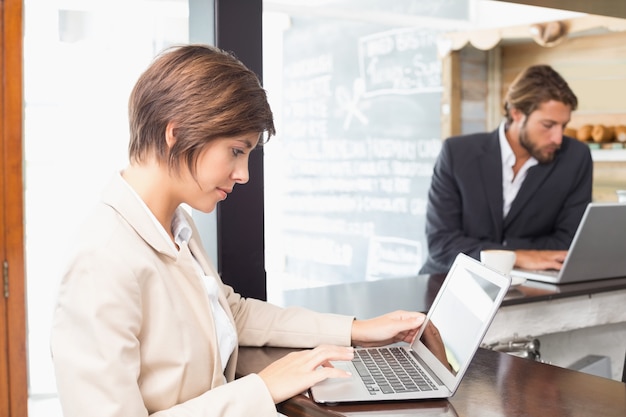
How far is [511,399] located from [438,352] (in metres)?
0.18

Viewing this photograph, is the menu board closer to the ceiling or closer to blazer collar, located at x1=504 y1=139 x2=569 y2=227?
blazer collar, located at x1=504 y1=139 x2=569 y2=227

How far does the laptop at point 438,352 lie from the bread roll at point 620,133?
2.95 metres

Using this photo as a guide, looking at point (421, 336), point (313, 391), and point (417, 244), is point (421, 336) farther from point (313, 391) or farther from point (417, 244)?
point (417, 244)

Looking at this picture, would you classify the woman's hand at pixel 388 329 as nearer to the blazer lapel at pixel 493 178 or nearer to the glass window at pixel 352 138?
the blazer lapel at pixel 493 178

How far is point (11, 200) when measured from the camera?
252 centimetres

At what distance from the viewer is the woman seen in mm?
1182

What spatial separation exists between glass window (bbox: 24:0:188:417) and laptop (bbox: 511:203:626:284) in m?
1.93

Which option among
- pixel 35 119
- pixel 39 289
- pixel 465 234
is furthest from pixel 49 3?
pixel 465 234

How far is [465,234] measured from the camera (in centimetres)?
311

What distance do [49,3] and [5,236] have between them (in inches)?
56.6

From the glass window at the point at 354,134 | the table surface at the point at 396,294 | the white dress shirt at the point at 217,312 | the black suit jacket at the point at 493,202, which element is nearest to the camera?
the white dress shirt at the point at 217,312

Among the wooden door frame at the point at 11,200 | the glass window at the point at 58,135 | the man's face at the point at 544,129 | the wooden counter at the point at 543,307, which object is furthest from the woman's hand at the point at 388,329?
the glass window at the point at 58,135

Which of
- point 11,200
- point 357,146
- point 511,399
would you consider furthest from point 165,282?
point 357,146

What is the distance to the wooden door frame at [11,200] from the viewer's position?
8.15 ft
